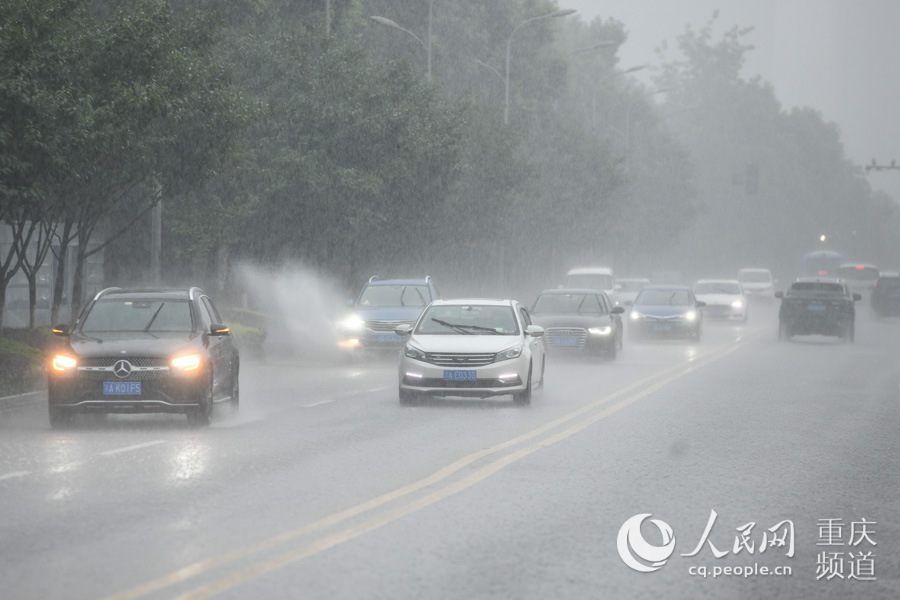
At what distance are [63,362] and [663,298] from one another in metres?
24.0

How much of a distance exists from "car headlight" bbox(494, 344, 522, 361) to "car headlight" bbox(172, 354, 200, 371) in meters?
4.19

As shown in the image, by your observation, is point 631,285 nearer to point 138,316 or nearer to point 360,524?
point 138,316

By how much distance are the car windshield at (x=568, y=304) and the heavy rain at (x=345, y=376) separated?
0.21 feet

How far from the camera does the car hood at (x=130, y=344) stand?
1395 cm

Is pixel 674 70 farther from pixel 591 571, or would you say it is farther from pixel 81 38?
pixel 591 571

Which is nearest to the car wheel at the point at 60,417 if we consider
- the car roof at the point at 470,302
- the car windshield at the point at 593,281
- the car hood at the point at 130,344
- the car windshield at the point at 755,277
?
the car hood at the point at 130,344

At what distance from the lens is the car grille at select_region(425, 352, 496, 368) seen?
16.7m

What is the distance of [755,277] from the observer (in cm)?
6328

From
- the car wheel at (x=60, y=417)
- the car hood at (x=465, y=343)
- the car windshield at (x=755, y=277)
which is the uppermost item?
the car windshield at (x=755, y=277)

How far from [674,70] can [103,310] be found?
156800 mm

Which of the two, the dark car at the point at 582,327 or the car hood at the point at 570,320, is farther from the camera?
the car hood at the point at 570,320

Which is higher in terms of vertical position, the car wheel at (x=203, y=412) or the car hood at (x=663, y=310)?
the car hood at (x=663, y=310)

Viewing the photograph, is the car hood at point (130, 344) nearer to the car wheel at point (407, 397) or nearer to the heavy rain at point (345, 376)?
the heavy rain at point (345, 376)
